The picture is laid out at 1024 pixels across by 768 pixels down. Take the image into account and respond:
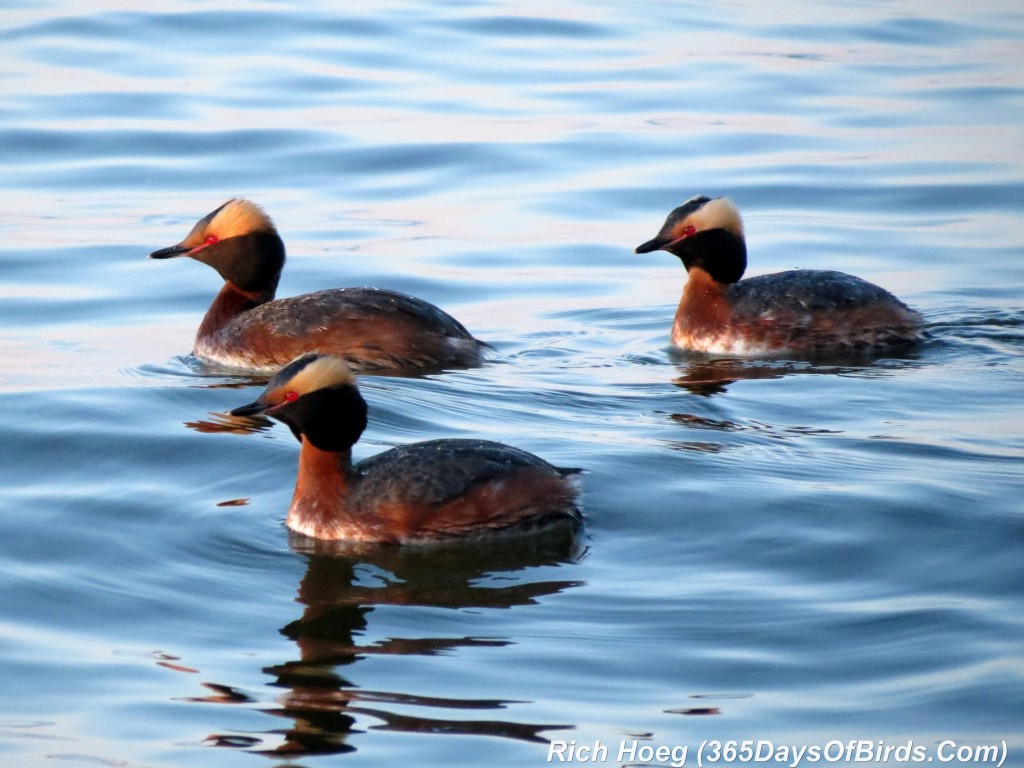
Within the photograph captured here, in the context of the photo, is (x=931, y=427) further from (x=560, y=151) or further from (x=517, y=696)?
(x=560, y=151)

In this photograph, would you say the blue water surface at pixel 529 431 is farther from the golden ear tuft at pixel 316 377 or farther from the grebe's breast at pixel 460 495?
the golden ear tuft at pixel 316 377

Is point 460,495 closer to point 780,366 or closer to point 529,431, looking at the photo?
point 529,431

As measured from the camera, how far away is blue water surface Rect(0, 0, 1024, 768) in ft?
22.0

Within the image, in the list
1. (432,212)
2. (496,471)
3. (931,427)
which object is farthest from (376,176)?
(496,471)

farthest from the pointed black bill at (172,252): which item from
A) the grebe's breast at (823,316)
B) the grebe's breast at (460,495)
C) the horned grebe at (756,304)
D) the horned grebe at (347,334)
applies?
the grebe's breast at (460,495)

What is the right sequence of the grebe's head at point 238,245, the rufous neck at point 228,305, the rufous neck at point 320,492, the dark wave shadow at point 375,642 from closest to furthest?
1. the dark wave shadow at point 375,642
2. the rufous neck at point 320,492
3. the rufous neck at point 228,305
4. the grebe's head at point 238,245

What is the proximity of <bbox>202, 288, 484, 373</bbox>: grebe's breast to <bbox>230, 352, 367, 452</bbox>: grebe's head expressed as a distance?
3.22 meters

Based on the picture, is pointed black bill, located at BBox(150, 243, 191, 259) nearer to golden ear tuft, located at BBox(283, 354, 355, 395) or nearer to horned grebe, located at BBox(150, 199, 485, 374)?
horned grebe, located at BBox(150, 199, 485, 374)

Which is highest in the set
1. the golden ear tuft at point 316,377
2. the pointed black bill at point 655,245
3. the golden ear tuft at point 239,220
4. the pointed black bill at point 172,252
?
the golden ear tuft at point 239,220

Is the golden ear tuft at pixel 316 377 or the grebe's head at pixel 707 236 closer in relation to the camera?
the golden ear tuft at pixel 316 377

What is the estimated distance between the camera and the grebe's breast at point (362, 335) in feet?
38.8

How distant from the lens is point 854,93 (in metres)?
23.1

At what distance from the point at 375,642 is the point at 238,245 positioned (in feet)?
20.1

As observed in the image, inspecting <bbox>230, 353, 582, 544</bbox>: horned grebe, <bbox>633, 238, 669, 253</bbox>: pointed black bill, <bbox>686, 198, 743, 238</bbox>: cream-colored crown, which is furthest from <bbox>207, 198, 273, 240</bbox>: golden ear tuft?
<bbox>230, 353, 582, 544</bbox>: horned grebe
